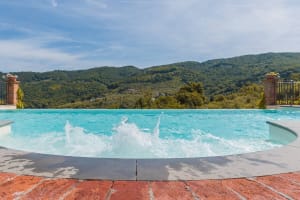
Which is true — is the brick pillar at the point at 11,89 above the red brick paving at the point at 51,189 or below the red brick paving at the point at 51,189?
above

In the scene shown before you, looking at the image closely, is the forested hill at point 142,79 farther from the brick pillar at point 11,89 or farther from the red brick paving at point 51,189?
the red brick paving at point 51,189

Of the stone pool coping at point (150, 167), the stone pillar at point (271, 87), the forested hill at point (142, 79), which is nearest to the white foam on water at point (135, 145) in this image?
the stone pool coping at point (150, 167)

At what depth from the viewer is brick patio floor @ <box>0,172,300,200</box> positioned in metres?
1.56

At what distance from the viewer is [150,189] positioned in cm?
168

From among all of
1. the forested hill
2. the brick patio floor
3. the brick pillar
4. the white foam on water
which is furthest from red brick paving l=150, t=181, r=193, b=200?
the forested hill

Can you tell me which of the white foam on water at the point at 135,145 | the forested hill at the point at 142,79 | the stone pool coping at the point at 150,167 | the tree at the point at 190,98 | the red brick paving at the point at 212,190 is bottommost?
the white foam on water at the point at 135,145

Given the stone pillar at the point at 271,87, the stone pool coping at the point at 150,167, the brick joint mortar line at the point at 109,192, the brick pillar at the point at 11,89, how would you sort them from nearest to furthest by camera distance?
the brick joint mortar line at the point at 109,192 → the stone pool coping at the point at 150,167 → the stone pillar at the point at 271,87 → the brick pillar at the point at 11,89

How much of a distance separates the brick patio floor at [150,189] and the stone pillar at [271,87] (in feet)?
33.1

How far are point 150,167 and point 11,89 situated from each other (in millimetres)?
11030

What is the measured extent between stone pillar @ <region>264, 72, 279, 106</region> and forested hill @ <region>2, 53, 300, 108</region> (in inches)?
388

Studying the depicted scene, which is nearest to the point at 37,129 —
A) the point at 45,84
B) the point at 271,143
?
the point at 271,143

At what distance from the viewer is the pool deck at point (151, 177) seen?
160 cm

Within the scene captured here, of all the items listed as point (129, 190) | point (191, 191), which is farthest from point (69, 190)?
point (191, 191)

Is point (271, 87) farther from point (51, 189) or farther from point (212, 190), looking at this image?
point (51, 189)
